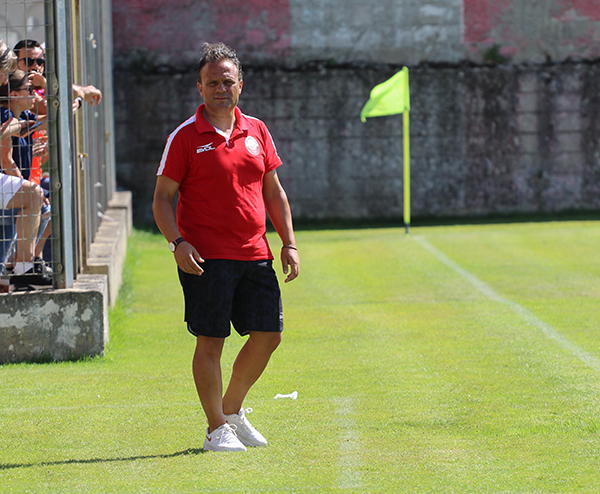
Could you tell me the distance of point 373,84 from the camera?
15.9 m

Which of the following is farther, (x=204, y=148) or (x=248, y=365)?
(x=248, y=365)

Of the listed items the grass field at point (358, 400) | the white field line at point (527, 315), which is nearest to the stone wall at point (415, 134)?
the white field line at point (527, 315)

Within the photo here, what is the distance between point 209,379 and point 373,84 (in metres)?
12.5

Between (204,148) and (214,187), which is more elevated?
(204,148)

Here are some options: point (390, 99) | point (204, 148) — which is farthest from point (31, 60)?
point (390, 99)

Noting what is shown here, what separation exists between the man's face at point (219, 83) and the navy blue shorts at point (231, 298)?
72cm

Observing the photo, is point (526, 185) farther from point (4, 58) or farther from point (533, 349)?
point (4, 58)

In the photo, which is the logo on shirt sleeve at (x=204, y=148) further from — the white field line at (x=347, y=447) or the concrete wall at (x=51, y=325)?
the concrete wall at (x=51, y=325)

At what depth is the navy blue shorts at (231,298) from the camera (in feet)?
13.1

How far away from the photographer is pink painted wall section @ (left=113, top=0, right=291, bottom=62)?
15.8 m

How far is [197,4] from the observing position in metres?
15.8

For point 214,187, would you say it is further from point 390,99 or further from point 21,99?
point 390,99

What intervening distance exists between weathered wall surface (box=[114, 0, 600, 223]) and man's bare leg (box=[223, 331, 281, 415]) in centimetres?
1192

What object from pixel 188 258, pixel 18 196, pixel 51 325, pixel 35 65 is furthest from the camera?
pixel 35 65
